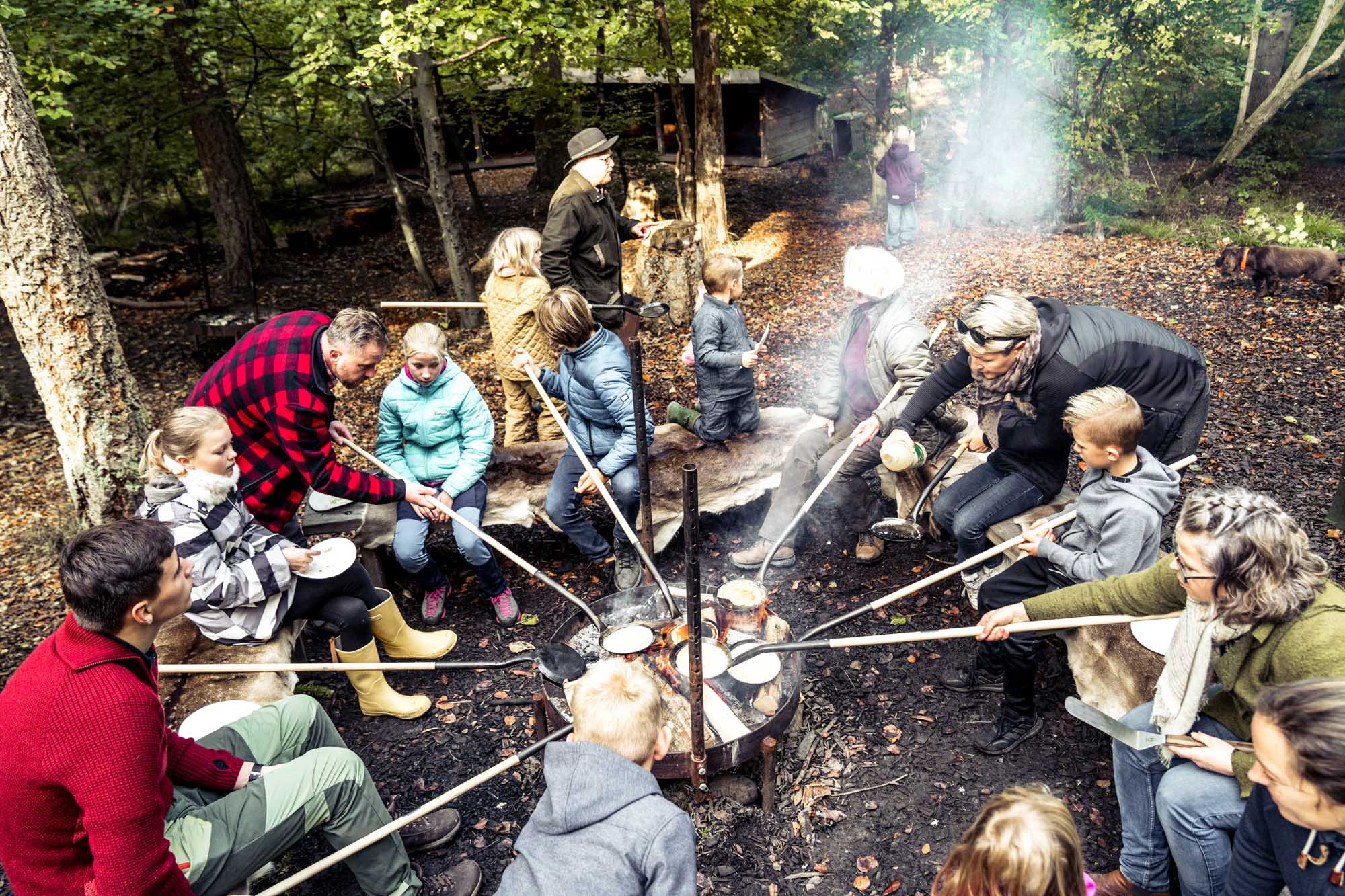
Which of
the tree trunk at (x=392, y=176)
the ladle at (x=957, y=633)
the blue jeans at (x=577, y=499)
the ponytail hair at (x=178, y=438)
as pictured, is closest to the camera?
the ladle at (x=957, y=633)

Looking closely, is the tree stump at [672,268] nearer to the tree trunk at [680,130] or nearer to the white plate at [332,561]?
the tree trunk at [680,130]

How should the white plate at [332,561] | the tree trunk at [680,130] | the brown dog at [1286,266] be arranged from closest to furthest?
the white plate at [332,561]
the brown dog at [1286,266]
the tree trunk at [680,130]

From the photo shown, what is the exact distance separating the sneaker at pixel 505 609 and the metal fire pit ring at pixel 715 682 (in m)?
0.90

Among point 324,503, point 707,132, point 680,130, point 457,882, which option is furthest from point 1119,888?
point 680,130

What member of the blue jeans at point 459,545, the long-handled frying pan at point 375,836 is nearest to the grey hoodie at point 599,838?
the long-handled frying pan at point 375,836

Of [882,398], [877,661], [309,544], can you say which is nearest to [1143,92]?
[882,398]

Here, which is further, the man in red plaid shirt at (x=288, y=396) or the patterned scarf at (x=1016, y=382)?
the man in red plaid shirt at (x=288, y=396)

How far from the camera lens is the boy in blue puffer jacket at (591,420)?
4762 mm

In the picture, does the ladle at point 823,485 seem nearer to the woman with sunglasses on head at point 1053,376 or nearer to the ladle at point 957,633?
the woman with sunglasses on head at point 1053,376

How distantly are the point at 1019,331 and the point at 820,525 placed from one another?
2315 millimetres

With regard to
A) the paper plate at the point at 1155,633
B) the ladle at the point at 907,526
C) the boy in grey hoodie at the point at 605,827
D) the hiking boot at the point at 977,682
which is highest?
the boy in grey hoodie at the point at 605,827

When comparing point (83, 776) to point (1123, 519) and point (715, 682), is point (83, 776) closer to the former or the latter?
point (715, 682)

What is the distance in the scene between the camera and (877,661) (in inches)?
181

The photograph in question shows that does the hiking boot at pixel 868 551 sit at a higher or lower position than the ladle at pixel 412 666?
lower
